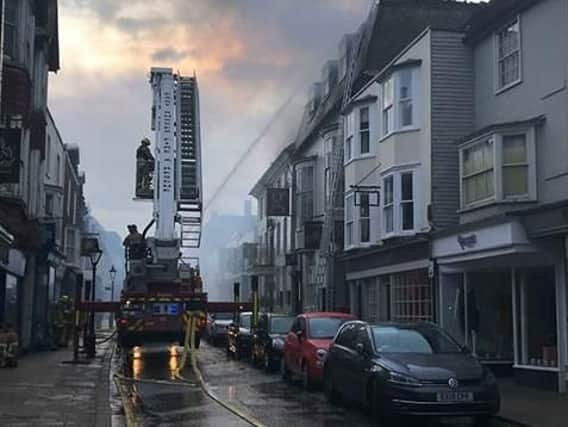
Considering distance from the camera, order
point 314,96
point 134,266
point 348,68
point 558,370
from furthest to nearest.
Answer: point 314,96 < point 348,68 < point 134,266 < point 558,370

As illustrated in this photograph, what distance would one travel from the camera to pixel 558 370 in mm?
A: 16406

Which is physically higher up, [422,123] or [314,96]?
[314,96]

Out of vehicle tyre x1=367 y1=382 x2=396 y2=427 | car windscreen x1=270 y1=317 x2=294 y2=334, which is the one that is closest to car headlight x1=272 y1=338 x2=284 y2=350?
car windscreen x1=270 y1=317 x2=294 y2=334

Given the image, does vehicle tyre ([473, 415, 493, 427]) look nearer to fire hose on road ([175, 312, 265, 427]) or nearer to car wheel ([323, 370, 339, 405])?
car wheel ([323, 370, 339, 405])

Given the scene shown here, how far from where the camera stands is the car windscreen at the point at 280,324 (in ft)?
74.9

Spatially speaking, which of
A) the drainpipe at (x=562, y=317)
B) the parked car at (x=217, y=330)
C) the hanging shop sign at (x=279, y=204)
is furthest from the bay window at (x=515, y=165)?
the hanging shop sign at (x=279, y=204)

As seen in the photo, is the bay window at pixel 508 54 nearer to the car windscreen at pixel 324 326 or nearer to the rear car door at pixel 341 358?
the car windscreen at pixel 324 326

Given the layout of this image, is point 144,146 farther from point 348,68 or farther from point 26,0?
point 348,68

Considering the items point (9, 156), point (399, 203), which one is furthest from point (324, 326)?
point (9, 156)

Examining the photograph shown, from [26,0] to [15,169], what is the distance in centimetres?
674

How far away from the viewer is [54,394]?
15.4 m

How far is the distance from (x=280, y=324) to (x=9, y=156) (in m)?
8.29

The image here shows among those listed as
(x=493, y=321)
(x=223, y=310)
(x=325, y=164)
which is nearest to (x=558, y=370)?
(x=493, y=321)

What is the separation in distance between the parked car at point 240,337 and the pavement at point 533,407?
34.4 feet
